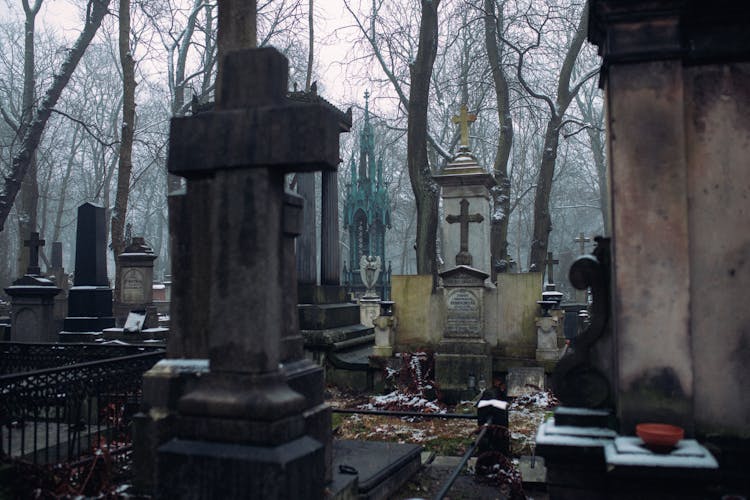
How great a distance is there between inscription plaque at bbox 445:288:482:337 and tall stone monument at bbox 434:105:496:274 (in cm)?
234

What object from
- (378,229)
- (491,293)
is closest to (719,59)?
(491,293)

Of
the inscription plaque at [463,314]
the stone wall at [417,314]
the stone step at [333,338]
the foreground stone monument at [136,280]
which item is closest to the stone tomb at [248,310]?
the inscription plaque at [463,314]

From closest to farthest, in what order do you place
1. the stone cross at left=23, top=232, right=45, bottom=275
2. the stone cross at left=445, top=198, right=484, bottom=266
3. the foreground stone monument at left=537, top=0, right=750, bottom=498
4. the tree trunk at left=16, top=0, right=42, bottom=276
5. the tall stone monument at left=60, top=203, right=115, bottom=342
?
1. the foreground stone monument at left=537, top=0, right=750, bottom=498
2. the stone cross at left=445, top=198, right=484, bottom=266
3. the tall stone monument at left=60, top=203, right=115, bottom=342
4. the stone cross at left=23, top=232, right=45, bottom=275
5. the tree trunk at left=16, top=0, right=42, bottom=276

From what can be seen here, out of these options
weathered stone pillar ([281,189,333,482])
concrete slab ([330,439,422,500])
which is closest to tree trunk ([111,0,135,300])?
concrete slab ([330,439,422,500])

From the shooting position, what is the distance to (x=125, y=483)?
4945mm

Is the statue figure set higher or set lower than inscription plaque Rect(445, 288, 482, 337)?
higher

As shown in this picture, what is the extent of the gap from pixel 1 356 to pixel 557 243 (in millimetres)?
58969

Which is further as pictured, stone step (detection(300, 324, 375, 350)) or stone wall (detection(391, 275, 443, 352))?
stone wall (detection(391, 275, 443, 352))

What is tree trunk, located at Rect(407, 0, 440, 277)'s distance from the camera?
15266 millimetres

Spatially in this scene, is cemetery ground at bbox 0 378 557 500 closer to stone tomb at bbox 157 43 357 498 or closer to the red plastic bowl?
stone tomb at bbox 157 43 357 498

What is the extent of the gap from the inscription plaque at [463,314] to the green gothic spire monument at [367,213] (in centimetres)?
1503

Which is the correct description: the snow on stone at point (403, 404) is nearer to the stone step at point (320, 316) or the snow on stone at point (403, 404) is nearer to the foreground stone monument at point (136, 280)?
the stone step at point (320, 316)

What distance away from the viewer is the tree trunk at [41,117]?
15.7m

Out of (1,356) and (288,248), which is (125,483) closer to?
(288,248)
